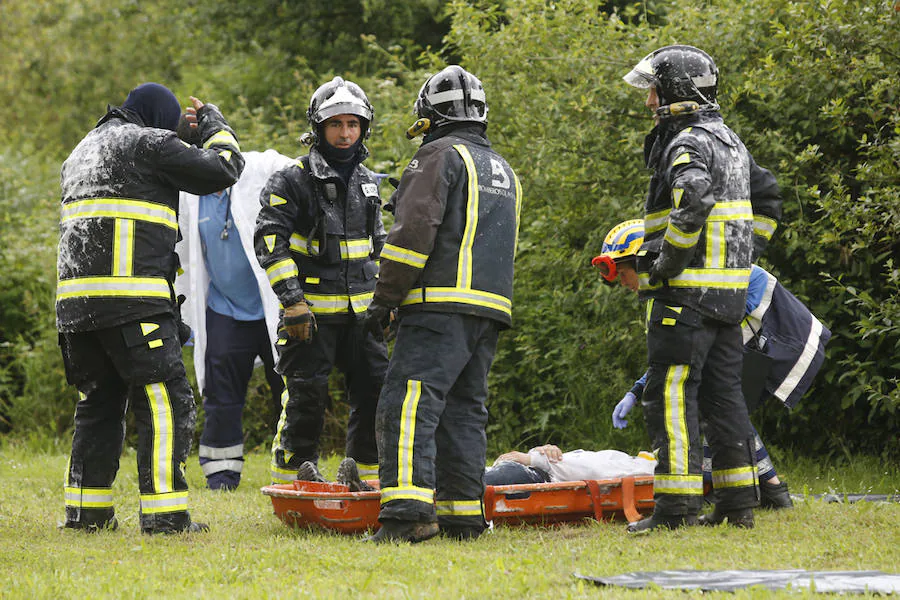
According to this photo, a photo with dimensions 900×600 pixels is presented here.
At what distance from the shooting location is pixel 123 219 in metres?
5.58

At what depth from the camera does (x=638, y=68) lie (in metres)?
5.74

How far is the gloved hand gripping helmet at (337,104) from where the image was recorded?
20.6 feet

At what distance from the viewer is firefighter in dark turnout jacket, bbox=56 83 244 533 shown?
5543mm

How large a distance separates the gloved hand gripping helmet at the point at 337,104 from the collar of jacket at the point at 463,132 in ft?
2.50

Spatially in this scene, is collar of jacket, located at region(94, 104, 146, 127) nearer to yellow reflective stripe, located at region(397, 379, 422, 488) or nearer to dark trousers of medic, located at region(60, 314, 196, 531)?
dark trousers of medic, located at region(60, 314, 196, 531)

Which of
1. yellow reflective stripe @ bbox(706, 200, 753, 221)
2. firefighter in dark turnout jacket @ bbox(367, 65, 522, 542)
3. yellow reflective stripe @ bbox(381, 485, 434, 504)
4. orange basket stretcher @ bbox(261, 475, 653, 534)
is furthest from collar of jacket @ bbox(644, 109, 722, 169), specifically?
yellow reflective stripe @ bbox(381, 485, 434, 504)

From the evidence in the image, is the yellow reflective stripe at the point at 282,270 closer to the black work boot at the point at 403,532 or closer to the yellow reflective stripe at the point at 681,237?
the black work boot at the point at 403,532

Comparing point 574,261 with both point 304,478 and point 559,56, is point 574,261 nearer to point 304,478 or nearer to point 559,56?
point 559,56

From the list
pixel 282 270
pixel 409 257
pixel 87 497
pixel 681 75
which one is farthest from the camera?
pixel 282 270

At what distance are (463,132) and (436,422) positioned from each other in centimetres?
148

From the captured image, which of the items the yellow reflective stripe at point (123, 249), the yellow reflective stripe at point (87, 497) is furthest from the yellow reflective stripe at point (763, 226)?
the yellow reflective stripe at point (87, 497)

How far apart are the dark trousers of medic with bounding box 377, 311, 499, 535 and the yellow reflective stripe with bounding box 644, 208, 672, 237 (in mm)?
938

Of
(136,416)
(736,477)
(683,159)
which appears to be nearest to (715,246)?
(683,159)

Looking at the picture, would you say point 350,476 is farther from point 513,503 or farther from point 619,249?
point 619,249
